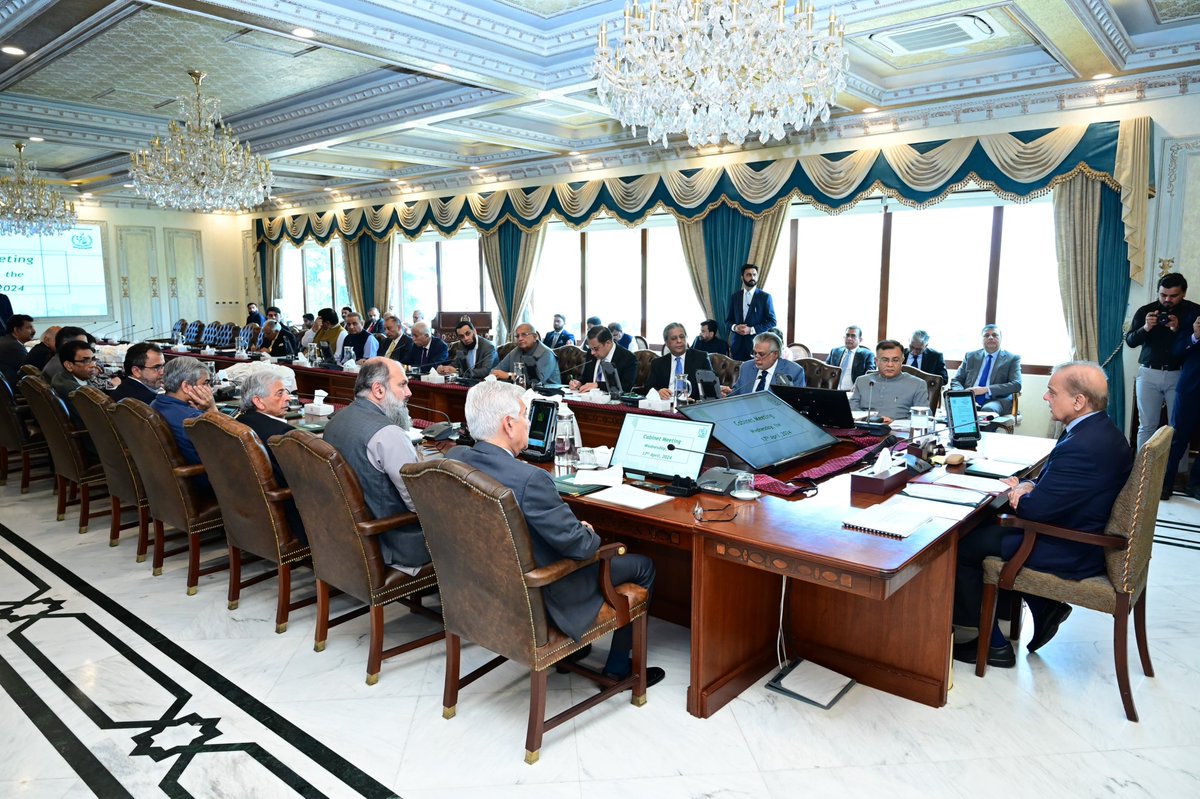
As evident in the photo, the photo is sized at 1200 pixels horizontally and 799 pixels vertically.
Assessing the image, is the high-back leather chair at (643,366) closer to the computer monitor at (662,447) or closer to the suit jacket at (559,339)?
the suit jacket at (559,339)

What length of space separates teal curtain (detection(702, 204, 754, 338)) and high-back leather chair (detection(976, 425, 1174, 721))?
618 centimetres

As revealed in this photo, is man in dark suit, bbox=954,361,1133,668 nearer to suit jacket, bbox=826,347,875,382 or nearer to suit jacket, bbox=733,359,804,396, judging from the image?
suit jacket, bbox=733,359,804,396

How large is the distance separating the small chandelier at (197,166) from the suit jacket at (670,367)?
14.2 feet

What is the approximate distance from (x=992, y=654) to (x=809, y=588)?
0.82 m

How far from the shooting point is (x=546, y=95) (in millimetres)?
6695

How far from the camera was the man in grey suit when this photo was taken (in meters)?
6.68

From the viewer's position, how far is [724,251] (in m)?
8.96

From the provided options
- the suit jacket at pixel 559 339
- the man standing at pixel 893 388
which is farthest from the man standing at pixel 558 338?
the man standing at pixel 893 388

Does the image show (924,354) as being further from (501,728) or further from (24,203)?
(24,203)

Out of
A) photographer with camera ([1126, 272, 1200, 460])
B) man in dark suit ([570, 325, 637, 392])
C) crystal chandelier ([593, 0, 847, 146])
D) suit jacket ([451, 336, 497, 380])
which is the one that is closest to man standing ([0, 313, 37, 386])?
suit jacket ([451, 336, 497, 380])

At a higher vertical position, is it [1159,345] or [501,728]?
[1159,345]

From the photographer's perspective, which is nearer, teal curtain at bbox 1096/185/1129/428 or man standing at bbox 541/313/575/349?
teal curtain at bbox 1096/185/1129/428

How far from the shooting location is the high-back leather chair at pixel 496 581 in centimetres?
234

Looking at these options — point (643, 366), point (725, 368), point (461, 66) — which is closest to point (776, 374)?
point (725, 368)
